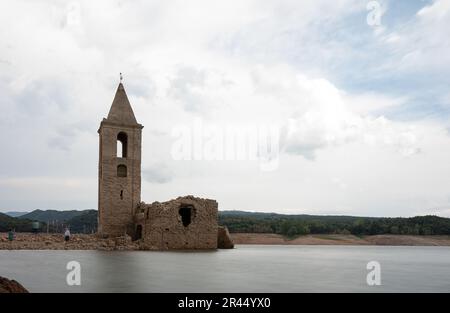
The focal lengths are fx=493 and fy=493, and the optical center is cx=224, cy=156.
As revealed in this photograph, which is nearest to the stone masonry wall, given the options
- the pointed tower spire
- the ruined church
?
the ruined church

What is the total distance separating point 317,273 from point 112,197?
23116 mm

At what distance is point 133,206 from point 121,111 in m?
7.76

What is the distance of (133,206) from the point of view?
38531 mm

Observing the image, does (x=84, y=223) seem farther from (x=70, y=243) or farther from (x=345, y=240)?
(x=70, y=243)

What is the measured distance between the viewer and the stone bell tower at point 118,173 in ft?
124

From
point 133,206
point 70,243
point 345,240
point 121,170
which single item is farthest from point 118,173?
point 345,240

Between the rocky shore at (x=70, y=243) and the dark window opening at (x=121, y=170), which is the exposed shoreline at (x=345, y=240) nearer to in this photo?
the dark window opening at (x=121, y=170)

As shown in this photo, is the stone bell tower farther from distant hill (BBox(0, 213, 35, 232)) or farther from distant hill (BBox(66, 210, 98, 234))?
distant hill (BBox(66, 210, 98, 234))

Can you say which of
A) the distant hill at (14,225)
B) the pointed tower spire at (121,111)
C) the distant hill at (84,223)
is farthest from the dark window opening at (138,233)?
the distant hill at (84,223)

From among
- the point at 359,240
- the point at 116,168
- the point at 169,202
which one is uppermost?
the point at 116,168

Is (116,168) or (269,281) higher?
(116,168)
